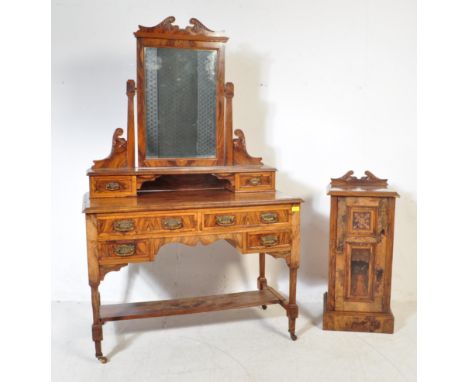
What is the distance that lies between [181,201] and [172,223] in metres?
0.16

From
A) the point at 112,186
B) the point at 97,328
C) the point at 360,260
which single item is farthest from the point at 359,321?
the point at 112,186

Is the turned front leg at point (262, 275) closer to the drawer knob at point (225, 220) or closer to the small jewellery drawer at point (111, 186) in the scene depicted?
the drawer knob at point (225, 220)

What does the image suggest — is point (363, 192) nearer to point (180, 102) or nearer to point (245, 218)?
point (245, 218)

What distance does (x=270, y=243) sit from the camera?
9.62 feet

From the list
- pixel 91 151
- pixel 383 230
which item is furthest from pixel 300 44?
pixel 91 151

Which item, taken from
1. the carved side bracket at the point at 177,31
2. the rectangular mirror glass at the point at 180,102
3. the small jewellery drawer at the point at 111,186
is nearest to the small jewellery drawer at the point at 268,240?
the rectangular mirror glass at the point at 180,102

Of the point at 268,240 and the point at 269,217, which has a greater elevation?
the point at 269,217

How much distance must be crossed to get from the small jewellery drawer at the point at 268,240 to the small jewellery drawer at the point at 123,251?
0.64 meters

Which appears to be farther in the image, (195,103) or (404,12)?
(404,12)

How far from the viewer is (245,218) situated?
9.41 feet

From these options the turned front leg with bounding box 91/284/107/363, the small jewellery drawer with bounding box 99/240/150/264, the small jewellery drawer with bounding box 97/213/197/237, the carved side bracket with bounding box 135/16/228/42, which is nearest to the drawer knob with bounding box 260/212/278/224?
the small jewellery drawer with bounding box 97/213/197/237

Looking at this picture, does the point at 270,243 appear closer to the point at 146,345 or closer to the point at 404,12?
the point at 146,345

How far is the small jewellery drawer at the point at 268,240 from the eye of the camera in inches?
114

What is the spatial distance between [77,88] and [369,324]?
2.69 meters
